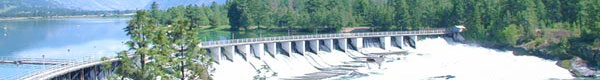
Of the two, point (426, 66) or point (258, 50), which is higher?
point (258, 50)

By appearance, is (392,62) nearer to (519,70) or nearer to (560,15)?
(519,70)

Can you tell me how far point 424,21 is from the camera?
11594cm

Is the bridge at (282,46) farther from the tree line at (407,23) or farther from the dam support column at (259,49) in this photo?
the tree line at (407,23)

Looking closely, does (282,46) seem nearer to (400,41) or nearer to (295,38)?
(295,38)

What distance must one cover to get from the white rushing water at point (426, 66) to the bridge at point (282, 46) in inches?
44.4

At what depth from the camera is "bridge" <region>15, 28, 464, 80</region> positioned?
5047cm

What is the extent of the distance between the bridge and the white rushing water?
1.13 m

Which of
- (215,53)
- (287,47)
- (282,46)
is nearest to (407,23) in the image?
(282,46)

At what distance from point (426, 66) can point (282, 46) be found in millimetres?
14794

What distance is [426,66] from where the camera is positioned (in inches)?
2940

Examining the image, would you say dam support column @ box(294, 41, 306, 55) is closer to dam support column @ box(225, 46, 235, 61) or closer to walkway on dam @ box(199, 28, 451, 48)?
walkway on dam @ box(199, 28, 451, 48)

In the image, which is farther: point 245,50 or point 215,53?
→ point 245,50

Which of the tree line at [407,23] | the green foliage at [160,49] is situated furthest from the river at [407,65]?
the green foliage at [160,49]

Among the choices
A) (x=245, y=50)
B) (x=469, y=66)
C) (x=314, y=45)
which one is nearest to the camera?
(x=245, y=50)
